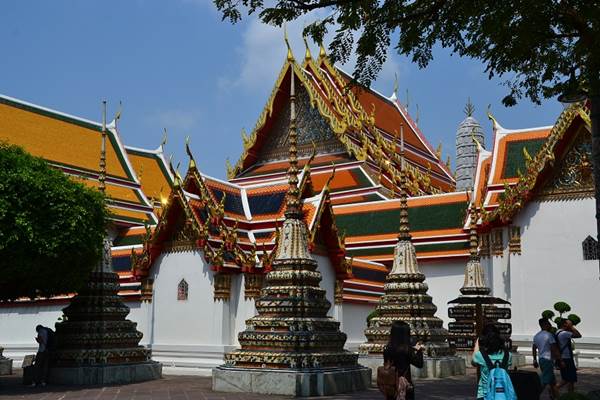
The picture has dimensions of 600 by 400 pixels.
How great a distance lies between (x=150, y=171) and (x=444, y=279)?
16.5m

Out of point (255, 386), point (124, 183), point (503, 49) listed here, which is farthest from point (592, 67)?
point (124, 183)

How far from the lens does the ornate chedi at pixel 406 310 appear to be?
15.1 meters

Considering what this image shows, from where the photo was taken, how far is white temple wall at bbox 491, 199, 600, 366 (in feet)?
62.8

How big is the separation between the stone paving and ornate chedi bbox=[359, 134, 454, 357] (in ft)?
3.44

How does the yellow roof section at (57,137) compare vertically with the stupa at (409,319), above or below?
above

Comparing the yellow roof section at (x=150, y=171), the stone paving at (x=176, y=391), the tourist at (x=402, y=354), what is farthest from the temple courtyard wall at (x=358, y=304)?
the yellow roof section at (x=150, y=171)

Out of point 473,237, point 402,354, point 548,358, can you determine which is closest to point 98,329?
point 548,358

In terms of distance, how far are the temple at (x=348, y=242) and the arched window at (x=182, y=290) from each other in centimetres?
4

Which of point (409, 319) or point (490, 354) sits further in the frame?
point (409, 319)

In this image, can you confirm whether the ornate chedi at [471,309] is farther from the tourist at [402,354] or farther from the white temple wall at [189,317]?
the tourist at [402,354]

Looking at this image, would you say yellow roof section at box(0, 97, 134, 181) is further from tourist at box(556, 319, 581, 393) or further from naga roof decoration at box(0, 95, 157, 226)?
tourist at box(556, 319, 581, 393)

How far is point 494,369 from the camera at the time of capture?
254 inches

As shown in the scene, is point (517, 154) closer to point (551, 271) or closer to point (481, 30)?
point (551, 271)

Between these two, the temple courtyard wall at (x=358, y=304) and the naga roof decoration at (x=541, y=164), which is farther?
the naga roof decoration at (x=541, y=164)
